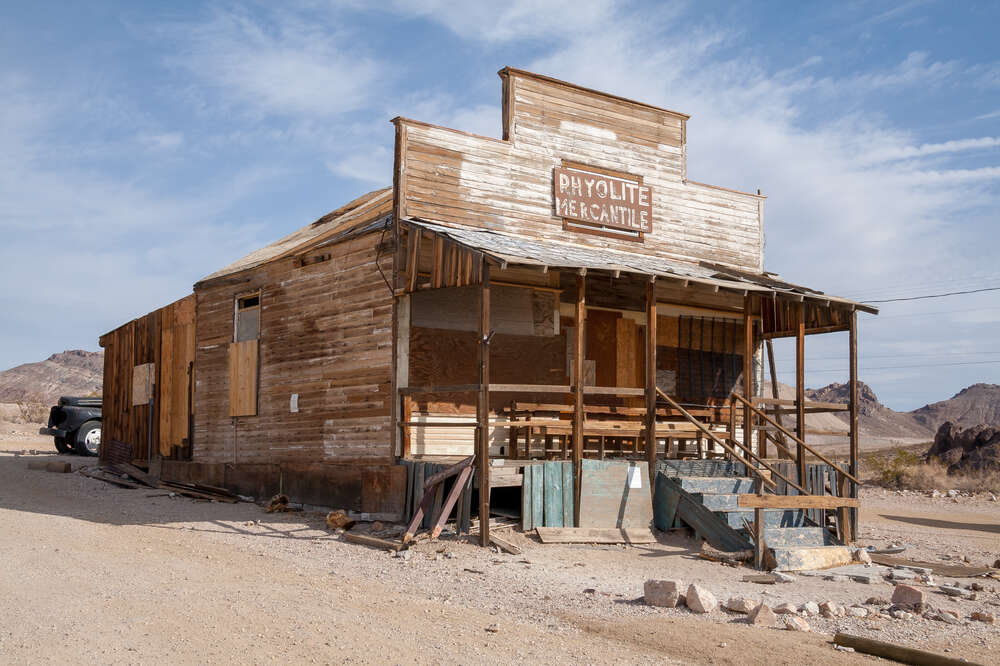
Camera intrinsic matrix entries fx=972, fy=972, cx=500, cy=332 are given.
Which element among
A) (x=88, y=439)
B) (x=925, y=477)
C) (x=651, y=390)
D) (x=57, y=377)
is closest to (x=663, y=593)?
(x=651, y=390)

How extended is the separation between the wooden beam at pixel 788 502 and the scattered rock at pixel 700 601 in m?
2.47

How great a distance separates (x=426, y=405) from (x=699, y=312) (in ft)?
20.7

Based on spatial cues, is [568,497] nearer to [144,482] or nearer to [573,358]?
[573,358]

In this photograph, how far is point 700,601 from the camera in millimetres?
8445

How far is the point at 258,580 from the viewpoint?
31.1 ft

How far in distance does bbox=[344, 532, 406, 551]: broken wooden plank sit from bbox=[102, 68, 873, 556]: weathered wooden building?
1.19 m

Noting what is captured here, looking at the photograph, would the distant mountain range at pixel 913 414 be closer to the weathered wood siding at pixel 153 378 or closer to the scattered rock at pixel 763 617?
the weathered wood siding at pixel 153 378

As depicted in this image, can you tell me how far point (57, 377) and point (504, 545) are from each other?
301ft

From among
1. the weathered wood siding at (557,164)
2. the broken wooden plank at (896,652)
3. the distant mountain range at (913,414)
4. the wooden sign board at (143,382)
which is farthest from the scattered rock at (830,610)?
the distant mountain range at (913,414)

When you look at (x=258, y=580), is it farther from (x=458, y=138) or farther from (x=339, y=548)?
(x=458, y=138)

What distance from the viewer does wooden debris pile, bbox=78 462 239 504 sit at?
16359mm

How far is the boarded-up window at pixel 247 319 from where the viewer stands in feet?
56.1

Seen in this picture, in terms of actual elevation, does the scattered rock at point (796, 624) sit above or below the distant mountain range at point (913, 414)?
below

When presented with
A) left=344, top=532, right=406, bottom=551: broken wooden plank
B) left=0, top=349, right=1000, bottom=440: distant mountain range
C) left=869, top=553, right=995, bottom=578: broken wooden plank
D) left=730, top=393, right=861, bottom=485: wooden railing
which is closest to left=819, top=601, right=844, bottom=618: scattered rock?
left=869, top=553, right=995, bottom=578: broken wooden plank
